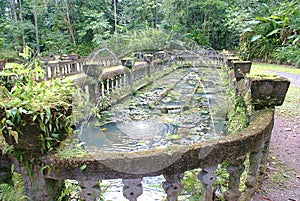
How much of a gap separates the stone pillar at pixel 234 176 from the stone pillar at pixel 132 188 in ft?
2.21

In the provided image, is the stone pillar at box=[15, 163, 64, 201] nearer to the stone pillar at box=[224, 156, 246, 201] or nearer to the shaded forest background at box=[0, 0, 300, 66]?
the stone pillar at box=[224, 156, 246, 201]

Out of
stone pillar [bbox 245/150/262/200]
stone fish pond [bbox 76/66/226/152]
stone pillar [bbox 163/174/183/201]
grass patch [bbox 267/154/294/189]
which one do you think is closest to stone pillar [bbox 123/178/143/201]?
stone pillar [bbox 163/174/183/201]

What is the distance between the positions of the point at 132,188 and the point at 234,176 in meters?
0.76

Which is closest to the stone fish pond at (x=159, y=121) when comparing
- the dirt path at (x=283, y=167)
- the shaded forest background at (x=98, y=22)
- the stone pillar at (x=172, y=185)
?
the dirt path at (x=283, y=167)

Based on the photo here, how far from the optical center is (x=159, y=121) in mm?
5215

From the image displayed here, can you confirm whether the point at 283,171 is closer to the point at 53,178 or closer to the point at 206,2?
the point at 53,178

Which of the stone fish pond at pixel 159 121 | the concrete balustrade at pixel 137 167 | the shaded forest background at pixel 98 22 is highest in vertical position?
the shaded forest background at pixel 98 22

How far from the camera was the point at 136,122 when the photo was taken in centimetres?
523

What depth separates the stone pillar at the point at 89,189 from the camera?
145 cm

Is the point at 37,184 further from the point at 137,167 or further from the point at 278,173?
the point at 278,173

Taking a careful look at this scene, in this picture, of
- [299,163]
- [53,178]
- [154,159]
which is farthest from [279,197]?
[53,178]

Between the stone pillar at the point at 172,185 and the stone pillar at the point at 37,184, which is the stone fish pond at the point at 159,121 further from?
the stone pillar at the point at 172,185

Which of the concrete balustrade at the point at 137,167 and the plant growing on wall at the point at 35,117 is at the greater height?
the plant growing on wall at the point at 35,117

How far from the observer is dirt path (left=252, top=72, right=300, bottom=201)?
225 cm
